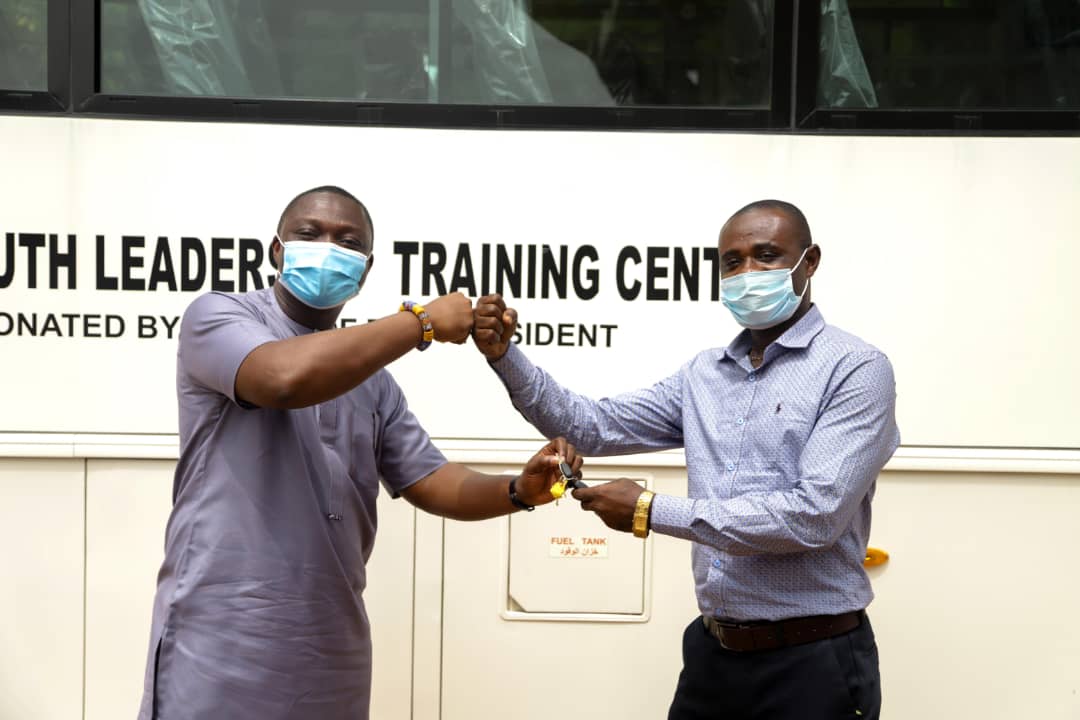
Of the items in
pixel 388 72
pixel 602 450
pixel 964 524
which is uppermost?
pixel 388 72

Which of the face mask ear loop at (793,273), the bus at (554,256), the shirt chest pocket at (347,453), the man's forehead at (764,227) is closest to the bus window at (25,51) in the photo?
the bus at (554,256)

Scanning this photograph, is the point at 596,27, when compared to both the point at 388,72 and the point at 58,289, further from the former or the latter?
the point at 58,289

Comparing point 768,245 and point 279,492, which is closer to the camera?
point 279,492

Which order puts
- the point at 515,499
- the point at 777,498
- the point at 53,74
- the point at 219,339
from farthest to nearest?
the point at 53,74 → the point at 515,499 → the point at 777,498 → the point at 219,339

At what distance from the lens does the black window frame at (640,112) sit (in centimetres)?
270

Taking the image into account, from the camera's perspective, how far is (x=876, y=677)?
2.15m

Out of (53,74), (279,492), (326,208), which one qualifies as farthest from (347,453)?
(53,74)

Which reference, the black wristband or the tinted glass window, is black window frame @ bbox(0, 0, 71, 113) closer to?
the tinted glass window

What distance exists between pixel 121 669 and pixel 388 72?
1.79m

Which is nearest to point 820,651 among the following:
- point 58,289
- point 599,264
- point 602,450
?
point 602,450

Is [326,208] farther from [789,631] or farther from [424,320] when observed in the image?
[789,631]

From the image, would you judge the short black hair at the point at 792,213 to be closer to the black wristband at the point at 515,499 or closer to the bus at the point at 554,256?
the bus at the point at 554,256

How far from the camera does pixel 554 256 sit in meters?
2.74

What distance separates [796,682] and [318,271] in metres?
1.29
